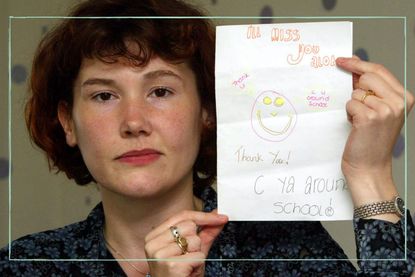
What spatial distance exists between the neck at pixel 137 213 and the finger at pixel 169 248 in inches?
2.8

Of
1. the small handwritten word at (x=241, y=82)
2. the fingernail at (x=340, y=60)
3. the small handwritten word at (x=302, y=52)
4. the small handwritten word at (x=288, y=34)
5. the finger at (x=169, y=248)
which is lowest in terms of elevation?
the finger at (x=169, y=248)

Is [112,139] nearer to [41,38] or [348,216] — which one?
[41,38]

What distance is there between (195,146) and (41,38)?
286 mm

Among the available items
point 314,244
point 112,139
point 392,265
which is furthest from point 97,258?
point 392,265

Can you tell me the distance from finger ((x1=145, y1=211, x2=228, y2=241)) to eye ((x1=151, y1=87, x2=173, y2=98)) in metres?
0.16

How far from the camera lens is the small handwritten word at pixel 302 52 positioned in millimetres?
1000

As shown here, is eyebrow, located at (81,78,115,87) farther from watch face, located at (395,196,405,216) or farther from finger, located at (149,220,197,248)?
watch face, located at (395,196,405,216)

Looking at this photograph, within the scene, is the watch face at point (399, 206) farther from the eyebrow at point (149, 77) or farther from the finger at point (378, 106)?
the eyebrow at point (149, 77)

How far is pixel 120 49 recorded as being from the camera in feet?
3.36

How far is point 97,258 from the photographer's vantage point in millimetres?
1153

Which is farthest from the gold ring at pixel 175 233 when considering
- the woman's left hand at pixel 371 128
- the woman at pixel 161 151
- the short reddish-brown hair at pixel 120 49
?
the woman's left hand at pixel 371 128

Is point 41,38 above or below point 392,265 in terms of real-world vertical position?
above

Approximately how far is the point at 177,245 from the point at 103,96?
0.22 meters

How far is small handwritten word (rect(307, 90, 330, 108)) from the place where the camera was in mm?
1003
